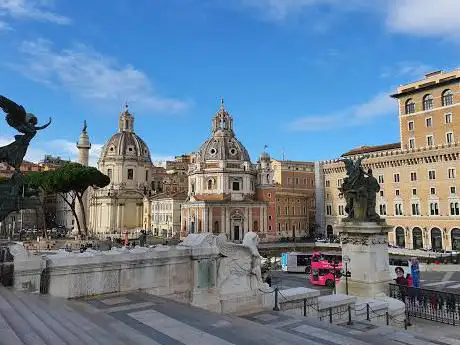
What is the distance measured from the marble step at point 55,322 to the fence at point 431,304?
14085 millimetres

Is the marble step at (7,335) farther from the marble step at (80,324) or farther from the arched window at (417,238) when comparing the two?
the arched window at (417,238)

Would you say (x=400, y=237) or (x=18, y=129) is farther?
(x=400, y=237)

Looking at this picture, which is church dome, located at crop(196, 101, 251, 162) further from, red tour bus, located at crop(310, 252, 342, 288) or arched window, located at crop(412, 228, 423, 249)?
red tour bus, located at crop(310, 252, 342, 288)

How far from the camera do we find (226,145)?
236 feet

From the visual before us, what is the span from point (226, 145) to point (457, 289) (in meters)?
51.0

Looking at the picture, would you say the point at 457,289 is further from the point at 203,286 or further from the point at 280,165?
the point at 280,165

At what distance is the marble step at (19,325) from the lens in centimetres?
561

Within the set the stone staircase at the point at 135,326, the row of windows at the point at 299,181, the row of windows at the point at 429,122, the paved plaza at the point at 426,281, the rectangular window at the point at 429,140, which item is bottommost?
the paved plaza at the point at 426,281

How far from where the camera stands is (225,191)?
226ft

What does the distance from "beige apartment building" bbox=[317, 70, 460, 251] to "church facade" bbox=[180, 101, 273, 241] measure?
58.9 ft

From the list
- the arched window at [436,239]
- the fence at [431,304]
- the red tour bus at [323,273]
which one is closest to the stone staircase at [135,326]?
the fence at [431,304]

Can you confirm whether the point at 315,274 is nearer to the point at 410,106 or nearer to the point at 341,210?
the point at 410,106

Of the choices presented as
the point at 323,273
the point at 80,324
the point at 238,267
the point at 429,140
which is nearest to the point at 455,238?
the point at 429,140

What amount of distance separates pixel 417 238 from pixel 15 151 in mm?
52423
